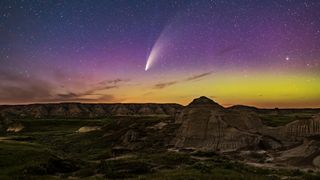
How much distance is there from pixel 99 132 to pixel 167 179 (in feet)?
256

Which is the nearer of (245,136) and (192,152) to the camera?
(192,152)

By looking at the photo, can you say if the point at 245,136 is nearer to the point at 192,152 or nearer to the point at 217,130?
the point at 217,130

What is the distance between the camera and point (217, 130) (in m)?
71.1

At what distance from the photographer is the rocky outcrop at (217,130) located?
65.5 m

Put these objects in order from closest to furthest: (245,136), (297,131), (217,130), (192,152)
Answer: (192,152), (297,131), (245,136), (217,130)

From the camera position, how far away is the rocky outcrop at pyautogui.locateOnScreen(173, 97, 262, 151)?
65463mm

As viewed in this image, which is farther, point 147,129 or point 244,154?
point 147,129

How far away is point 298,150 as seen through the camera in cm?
4950

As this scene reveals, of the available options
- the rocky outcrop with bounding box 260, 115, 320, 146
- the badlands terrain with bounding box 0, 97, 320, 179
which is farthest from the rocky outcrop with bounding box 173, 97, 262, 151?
the rocky outcrop with bounding box 260, 115, 320, 146

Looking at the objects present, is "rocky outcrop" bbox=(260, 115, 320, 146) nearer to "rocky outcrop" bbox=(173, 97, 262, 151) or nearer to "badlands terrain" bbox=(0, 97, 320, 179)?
"badlands terrain" bbox=(0, 97, 320, 179)

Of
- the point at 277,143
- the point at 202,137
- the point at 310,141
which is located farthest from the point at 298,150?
the point at 202,137

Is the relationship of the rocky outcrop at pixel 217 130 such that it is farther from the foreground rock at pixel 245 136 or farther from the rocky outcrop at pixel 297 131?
the rocky outcrop at pixel 297 131

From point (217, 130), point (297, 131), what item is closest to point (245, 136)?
point (217, 130)

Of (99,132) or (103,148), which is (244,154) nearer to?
(103,148)
